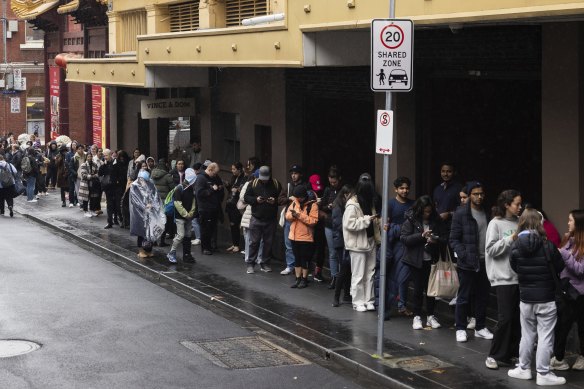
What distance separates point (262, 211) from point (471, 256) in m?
5.55

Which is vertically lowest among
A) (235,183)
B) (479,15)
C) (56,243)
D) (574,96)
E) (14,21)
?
(56,243)

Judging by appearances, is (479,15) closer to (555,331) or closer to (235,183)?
(555,331)

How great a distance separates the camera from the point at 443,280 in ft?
40.7

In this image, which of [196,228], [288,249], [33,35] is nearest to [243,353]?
[288,249]

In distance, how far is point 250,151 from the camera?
2109 centimetres

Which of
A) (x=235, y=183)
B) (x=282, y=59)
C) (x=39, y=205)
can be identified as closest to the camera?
(x=282, y=59)

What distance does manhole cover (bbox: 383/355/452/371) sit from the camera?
10773 millimetres

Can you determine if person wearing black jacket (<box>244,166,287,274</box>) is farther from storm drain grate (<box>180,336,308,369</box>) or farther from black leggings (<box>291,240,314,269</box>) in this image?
storm drain grate (<box>180,336,308,369</box>)

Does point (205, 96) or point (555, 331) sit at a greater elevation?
point (205, 96)

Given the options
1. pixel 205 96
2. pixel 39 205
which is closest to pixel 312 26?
pixel 205 96

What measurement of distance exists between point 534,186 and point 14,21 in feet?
158

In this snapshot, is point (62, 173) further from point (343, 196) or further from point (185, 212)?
point (343, 196)

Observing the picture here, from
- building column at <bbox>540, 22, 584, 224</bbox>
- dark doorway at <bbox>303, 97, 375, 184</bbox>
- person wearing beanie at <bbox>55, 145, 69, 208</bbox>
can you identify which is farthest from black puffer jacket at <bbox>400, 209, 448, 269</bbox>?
person wearing beanie at <bbox>55, 145, 69, 208</bbox>

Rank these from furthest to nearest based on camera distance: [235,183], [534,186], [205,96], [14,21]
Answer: [14,21] → [205,96] → [235,183] → [534,186]
